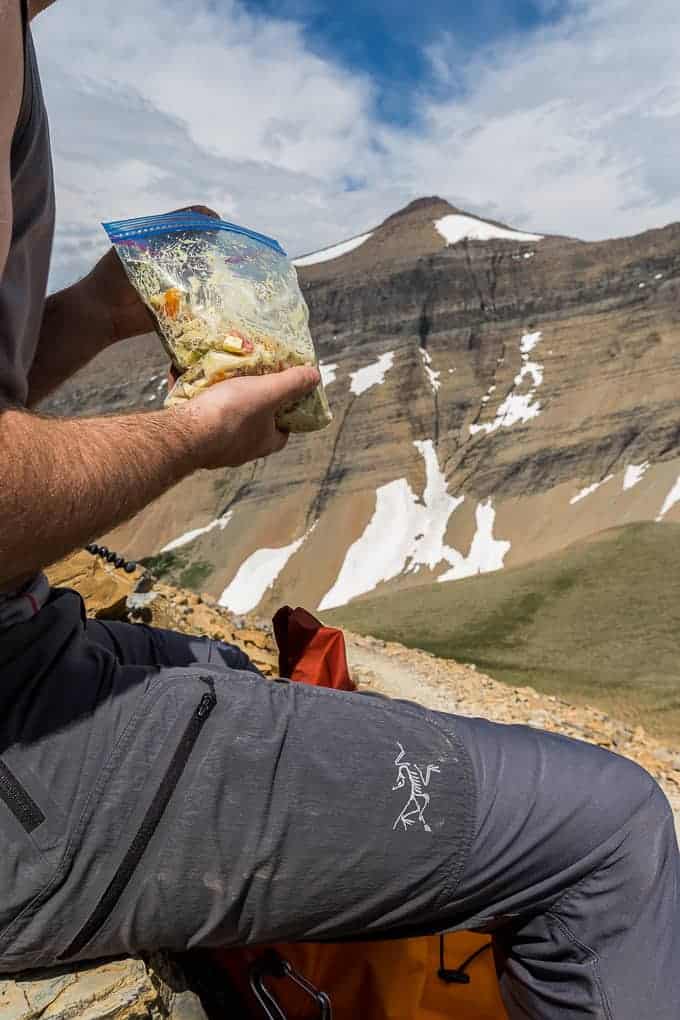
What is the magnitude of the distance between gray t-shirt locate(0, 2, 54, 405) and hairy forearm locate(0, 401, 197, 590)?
0.31 meters

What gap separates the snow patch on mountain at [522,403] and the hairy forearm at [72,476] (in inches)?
3959

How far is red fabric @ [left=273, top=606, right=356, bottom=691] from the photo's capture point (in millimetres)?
3920

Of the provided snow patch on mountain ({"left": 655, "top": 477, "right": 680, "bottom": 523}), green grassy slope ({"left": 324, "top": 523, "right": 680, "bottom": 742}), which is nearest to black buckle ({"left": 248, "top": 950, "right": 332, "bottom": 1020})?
green grassy slope ({"left": 324, "top": 523, "right": 680, "bottom": 742})

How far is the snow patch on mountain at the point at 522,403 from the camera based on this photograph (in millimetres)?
100562

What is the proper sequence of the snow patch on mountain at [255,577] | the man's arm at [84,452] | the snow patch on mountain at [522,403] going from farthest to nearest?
the snow patch on mountain at [522,403], the snow patch on mountain at [255,577], the man's arm at [84,452]

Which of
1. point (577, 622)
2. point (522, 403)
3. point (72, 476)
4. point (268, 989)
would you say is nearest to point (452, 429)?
point (522, 403)

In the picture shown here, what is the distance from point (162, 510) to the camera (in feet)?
367

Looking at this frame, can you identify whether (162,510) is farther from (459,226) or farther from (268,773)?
(268,773)

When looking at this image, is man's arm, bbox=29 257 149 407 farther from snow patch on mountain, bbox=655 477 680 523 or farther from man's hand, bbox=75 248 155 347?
snow patch on mountain, bbox=655 477 680 523

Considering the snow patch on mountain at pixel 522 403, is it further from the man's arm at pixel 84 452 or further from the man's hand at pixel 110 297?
the man's arm at pixel 84 452

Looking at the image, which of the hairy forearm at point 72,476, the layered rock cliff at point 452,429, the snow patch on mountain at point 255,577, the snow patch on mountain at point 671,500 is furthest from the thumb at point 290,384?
the snow patch on mountain at point 255,577

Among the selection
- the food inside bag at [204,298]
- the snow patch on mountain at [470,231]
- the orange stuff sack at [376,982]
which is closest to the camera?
the food inside bag at [204,298]

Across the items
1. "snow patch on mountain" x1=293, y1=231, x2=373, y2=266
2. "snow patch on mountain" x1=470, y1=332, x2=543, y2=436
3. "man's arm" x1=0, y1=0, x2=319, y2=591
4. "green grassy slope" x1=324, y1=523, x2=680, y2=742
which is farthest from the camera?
"snow patch on mountain" x1=293, y1=231, x2=373, y2=266

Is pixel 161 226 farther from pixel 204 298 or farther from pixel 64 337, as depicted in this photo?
pixel 64 337
